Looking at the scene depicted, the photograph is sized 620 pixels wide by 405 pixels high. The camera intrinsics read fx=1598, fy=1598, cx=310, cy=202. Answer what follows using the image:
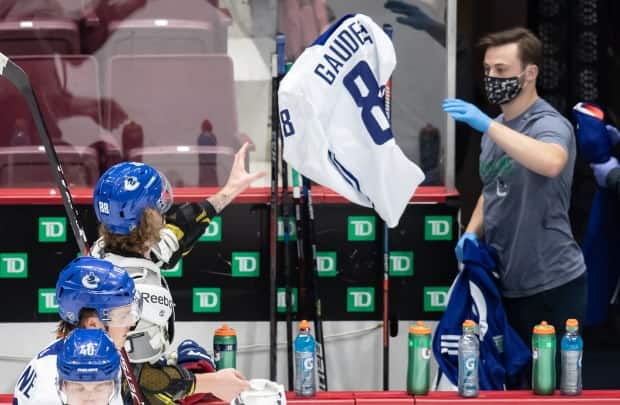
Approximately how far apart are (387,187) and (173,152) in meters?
1.21

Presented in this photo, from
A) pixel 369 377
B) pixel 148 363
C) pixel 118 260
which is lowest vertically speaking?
pixel 369 377

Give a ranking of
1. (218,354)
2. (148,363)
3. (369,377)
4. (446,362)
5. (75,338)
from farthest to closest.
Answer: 1. (369,377)
2. (446,362)
3. (218,354)
4. (148,363)
5. (75,338)

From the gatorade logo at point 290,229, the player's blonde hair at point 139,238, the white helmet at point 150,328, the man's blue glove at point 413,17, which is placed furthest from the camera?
the man's blue glove at point 413,17

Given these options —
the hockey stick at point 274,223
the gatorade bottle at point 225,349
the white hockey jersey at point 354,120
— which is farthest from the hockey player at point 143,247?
the hockey stick at point 274,223

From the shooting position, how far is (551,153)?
584 centimetres

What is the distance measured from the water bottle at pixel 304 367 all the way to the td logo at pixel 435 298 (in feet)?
3.60

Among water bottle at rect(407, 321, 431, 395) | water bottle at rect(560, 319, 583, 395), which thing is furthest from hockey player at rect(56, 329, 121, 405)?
water bottle at rect(560, 319, 583, 395)

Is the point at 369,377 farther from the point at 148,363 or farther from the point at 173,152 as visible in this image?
the point at 148,363

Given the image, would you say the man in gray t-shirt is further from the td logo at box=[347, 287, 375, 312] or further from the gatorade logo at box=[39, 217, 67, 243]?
the gatorade logo at box=[39, 217, 67, 243]

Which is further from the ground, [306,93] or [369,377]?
[306,93]

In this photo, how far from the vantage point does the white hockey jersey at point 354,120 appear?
19.6 ft

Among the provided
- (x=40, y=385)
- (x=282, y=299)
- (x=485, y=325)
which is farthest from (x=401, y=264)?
(x=40, y=385)

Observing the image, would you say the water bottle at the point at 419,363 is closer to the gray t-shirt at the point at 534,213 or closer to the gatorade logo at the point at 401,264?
the gray t-shirt at the point at 534,213

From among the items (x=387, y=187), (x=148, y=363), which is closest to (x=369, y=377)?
(x=387, y=187)
